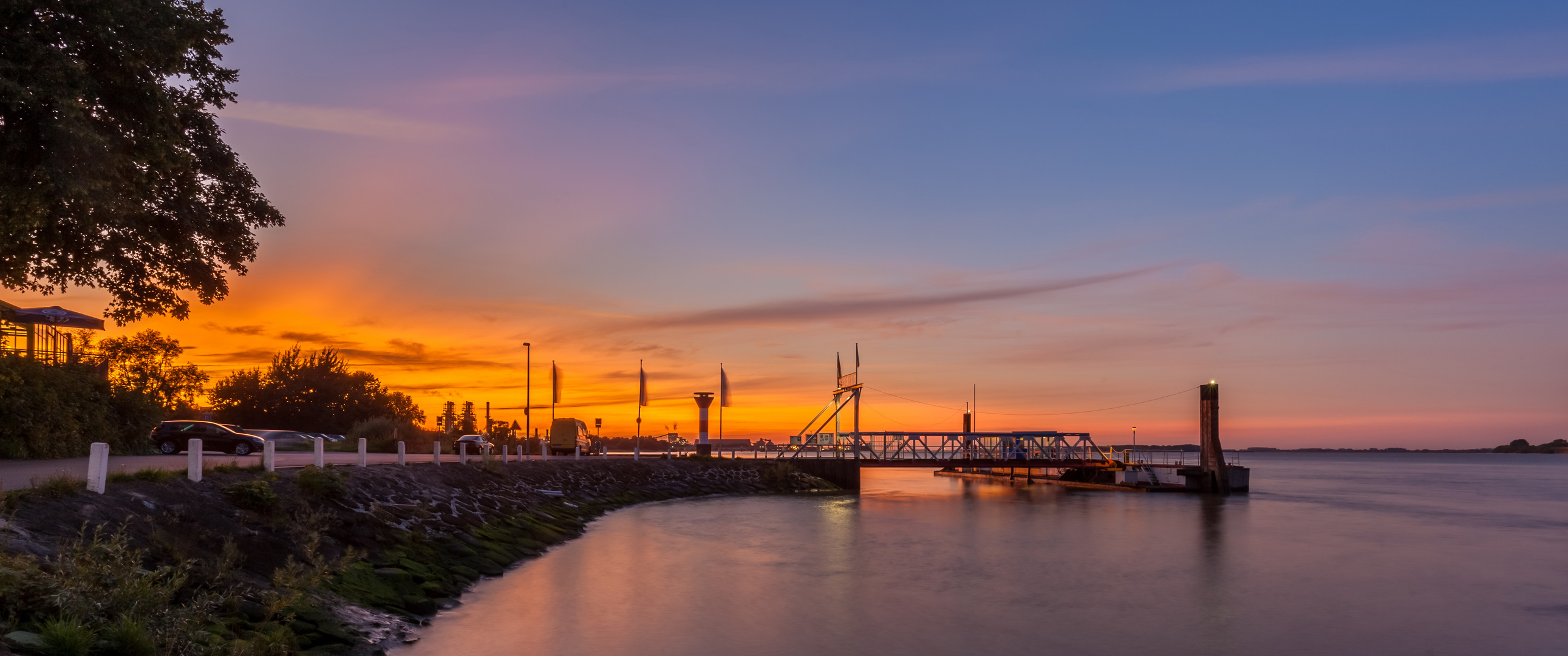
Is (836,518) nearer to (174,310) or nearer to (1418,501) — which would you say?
(174,310)

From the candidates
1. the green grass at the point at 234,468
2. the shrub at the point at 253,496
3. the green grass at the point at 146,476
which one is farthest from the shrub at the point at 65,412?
the shrub at the point at 253,496

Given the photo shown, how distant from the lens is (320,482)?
22703 mm

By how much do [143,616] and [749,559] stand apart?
25.2 m

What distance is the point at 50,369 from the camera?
40.7 metres

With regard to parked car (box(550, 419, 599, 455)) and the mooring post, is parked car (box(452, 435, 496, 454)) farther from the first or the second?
the mooring post

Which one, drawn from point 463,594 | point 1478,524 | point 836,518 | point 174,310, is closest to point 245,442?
point 174,310

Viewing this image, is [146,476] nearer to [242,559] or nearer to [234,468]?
[242,559]

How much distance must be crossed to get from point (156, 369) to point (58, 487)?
249 ft

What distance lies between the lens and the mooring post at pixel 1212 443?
73.3 meters

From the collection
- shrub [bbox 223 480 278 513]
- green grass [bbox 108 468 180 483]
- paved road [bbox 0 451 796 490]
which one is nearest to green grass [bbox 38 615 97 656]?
green grass [bbox 108 468 180 483]

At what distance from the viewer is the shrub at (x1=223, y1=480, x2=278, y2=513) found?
1917cm

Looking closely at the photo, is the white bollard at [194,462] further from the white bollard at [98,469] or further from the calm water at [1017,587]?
the calm water at [1017,587]

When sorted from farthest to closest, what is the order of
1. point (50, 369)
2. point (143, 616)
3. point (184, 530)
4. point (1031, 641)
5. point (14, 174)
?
point (50, 369) < point (1031, 641) < point (14, 174) < point (184, 530) < point (143, 616)

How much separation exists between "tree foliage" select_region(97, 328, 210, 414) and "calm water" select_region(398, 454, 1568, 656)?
49862 millimetres
